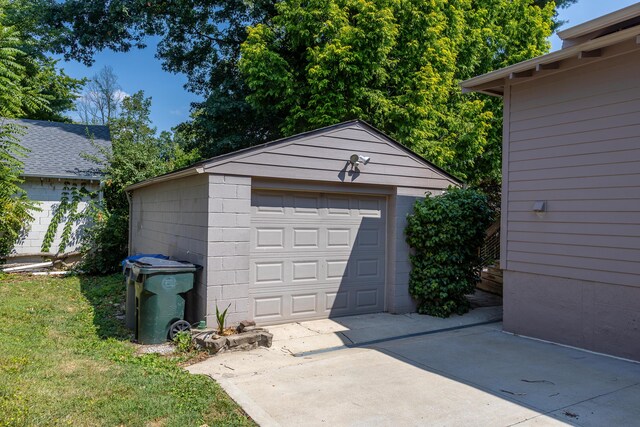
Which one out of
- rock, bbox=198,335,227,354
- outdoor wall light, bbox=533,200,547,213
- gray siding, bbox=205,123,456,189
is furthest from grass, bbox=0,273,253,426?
outdoor wall light, bbox=533,200,547,213

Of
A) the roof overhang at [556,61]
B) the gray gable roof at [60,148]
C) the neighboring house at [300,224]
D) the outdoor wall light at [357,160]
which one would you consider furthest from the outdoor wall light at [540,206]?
the gray gable roof at [60,148]

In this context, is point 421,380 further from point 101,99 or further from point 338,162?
point 101,99

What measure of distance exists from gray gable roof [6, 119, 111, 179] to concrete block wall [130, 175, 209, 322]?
317 centimetres

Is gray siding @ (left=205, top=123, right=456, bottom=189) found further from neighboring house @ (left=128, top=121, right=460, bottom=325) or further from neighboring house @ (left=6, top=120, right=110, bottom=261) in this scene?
neighboring house @ (left=6, top=120, right=110, bottom=261)

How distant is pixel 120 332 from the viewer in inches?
237

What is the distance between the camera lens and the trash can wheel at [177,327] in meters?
5.58

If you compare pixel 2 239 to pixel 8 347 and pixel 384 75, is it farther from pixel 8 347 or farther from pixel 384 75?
pixel 384 75

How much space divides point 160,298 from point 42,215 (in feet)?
25.9

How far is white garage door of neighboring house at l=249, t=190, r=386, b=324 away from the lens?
6.35m

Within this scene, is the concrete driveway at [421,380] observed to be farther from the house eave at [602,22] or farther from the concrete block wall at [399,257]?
the house eave at [602,22]

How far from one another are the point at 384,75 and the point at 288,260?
22.8ft

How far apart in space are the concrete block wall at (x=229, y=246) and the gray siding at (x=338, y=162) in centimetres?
26

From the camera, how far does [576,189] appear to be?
5613 mm

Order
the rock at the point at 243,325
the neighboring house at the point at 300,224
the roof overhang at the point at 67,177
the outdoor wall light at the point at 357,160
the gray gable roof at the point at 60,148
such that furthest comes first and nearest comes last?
the gray gable roof at the point at 60,148
the roof overhang at the point at 67,177
the outdoor wall light at the point at 357,160
the neighboring house at the point at 300,224
the rock at the point at 243,325
